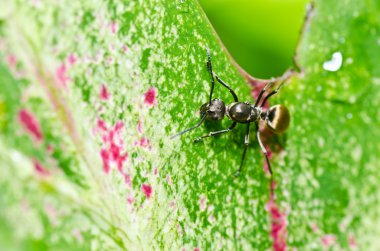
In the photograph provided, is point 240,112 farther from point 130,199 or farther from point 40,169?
point 40,169

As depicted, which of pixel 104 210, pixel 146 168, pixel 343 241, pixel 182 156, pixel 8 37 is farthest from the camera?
pixel 343 241

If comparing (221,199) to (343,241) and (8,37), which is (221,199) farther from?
(8,37)

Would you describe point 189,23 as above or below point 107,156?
above

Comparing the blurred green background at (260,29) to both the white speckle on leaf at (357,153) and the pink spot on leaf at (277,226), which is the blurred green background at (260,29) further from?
the pink spot on leaf at (277,226)

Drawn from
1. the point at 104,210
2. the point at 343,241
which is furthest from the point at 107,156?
the point at 343,241

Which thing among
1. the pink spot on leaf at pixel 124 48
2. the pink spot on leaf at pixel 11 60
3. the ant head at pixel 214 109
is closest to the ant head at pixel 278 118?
the ant head at pixel 214 109

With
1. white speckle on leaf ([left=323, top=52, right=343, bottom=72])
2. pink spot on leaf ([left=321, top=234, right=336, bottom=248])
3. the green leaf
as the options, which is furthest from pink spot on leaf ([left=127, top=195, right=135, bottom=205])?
white speckle on leaf ([left=323, top=52, right=343, bottom=72])

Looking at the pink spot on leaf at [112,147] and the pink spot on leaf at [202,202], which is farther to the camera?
the pink spot on leaf at [202,202]

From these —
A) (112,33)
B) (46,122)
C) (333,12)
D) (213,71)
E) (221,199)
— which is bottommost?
(46,122)
